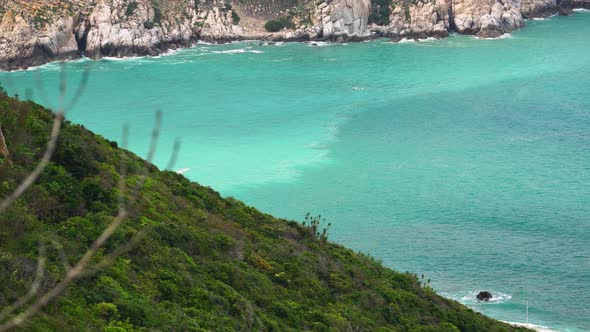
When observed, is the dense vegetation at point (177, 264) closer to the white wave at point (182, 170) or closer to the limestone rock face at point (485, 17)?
the white wave at point (182, 170)

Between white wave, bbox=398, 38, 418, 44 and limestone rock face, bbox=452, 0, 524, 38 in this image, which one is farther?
limestone rock face, bbox=452, 0, 524, 38

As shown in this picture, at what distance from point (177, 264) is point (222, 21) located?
347 ft

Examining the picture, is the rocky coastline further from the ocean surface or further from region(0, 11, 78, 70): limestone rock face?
the ocean surface

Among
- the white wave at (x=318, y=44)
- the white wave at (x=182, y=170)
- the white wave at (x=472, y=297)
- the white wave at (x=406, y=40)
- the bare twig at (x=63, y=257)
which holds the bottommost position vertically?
the white wave at (x=472, y=297)

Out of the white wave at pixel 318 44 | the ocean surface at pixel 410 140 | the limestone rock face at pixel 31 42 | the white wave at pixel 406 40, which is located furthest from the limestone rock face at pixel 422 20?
the limestone rock face at pixel 31 42

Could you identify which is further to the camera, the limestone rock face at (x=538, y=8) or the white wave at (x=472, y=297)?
the limestone rock face at (x=538, y=8)

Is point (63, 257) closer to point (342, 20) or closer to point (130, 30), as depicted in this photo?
point (130, 30)

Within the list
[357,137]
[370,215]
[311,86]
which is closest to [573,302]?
[370,215]

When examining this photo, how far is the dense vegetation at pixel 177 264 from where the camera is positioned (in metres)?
19.7

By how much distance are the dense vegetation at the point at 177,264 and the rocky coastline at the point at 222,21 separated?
8154 centimetres

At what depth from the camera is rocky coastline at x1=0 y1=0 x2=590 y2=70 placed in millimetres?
112188

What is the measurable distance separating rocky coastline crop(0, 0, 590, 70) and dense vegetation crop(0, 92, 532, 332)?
81.5 meters

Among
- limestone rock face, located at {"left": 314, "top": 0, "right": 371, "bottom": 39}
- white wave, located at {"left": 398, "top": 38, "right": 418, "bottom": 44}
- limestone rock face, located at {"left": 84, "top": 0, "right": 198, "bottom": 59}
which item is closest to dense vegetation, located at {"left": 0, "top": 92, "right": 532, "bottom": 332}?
limestone rock face, located at {"left": 84, "top": 0, "right": 198, "bottom": 59}

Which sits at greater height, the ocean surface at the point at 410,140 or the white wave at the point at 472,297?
the ocean surface at the point at 410,140
